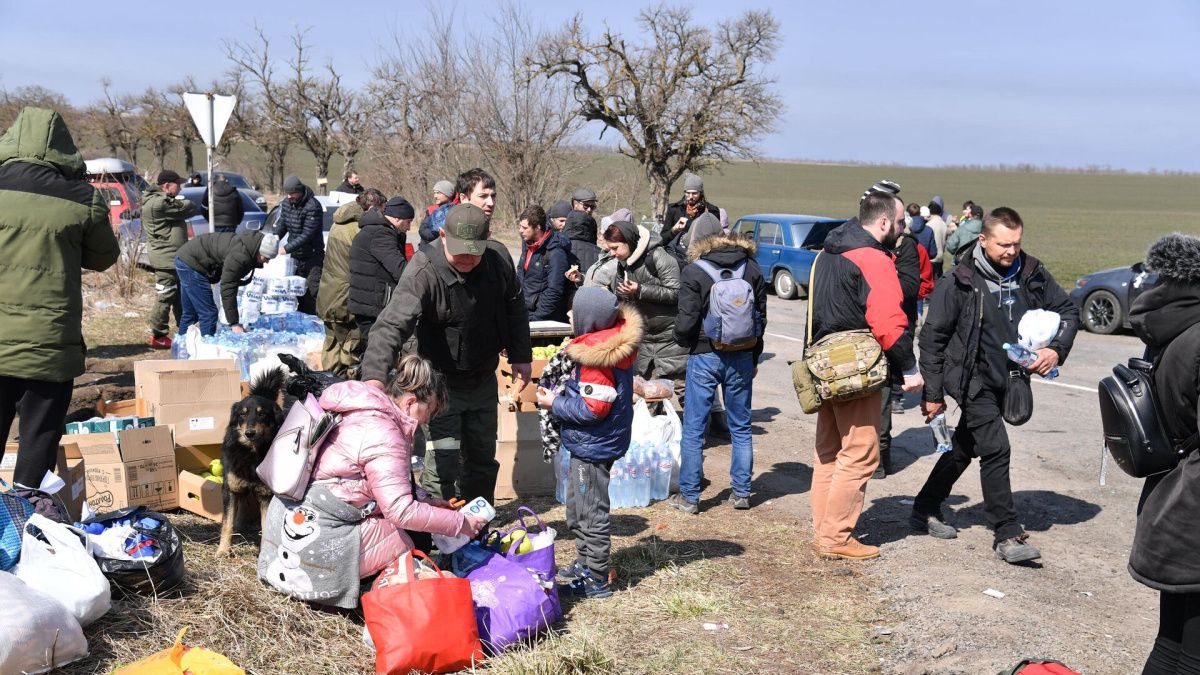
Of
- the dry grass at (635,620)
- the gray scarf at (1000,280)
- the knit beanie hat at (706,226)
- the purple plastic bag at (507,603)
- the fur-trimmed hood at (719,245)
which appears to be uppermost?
the knit beanie hat at (706,226)

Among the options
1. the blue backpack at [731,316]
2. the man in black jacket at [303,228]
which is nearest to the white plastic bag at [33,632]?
the blue backpack at [731,316]

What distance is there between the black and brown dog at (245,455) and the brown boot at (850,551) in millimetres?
3078

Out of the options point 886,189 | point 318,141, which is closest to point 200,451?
point 886,189

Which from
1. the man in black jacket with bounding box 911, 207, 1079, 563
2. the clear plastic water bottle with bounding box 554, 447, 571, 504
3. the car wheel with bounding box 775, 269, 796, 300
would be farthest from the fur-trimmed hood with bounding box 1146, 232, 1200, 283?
the car wheel with bounding box 775, 269, 796, 300

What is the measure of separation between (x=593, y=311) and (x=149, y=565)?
2.23 m

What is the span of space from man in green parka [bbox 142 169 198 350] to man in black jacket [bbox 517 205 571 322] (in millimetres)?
4261

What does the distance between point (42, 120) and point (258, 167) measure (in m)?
→ 46.5

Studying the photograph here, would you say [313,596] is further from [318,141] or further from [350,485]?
[318,141]

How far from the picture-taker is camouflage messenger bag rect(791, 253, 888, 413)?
519cm

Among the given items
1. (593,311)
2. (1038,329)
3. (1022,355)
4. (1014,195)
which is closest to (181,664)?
(593,311)

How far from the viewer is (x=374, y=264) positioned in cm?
726

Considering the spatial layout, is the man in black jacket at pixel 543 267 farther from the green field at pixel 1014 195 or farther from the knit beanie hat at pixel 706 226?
the green field at pixel 1014 195

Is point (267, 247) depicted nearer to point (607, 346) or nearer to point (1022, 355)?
point (607, 346)

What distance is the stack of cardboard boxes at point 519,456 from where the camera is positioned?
6.58 meters
